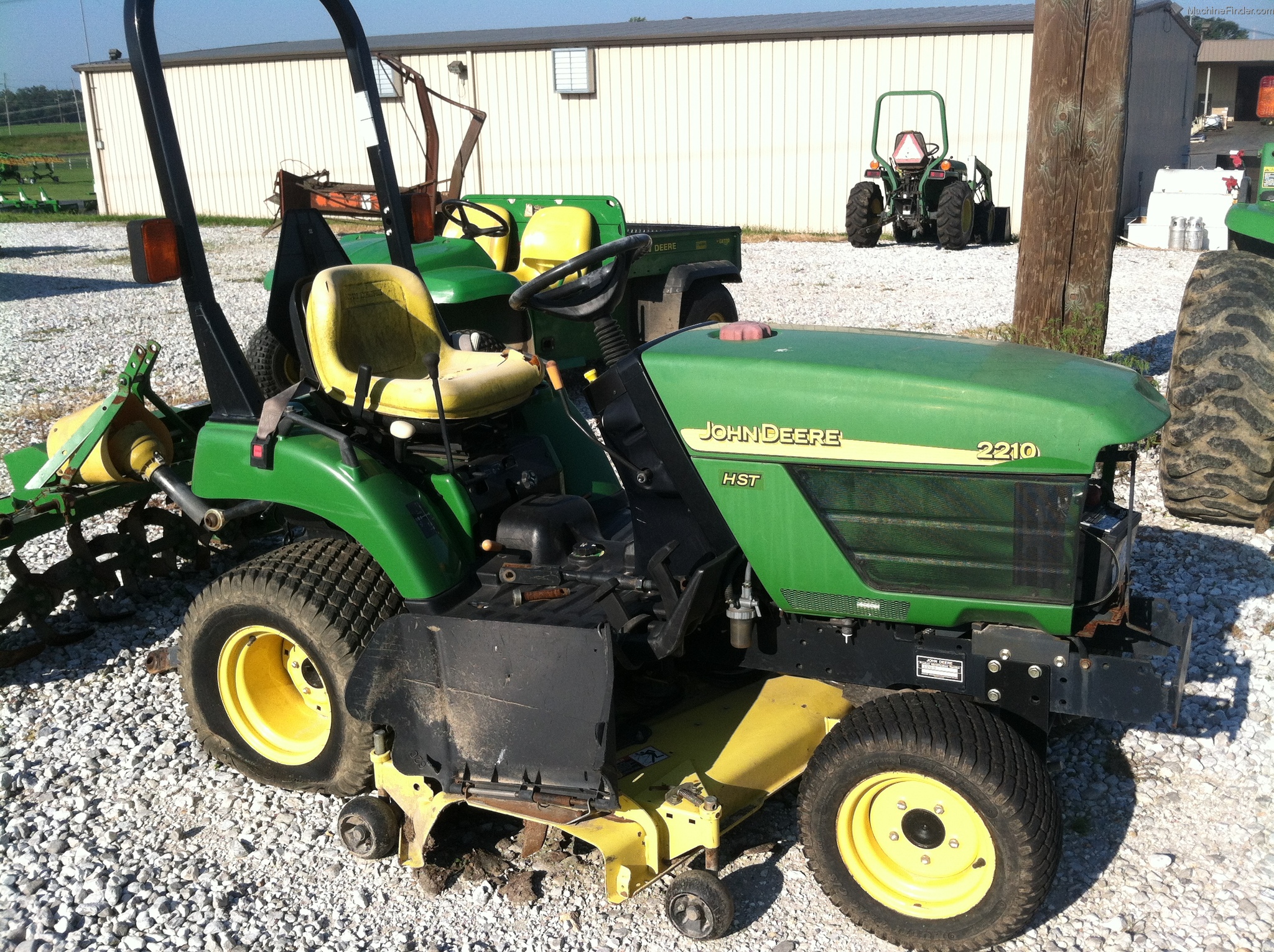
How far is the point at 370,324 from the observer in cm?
334

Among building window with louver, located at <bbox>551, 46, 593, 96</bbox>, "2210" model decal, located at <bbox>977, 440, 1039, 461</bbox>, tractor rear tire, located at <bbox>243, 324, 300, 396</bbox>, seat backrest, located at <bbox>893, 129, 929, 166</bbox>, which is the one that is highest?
building window with louver, located at <bbox>551, 46, 593, 96</bbox>

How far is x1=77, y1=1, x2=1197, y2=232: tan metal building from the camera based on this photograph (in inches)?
645

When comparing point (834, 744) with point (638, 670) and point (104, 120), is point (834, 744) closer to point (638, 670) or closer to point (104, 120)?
point (638, 670)

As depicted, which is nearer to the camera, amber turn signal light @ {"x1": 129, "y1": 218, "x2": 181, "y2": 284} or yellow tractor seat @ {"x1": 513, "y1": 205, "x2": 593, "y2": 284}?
amber turn signal light @ {"x1": 129, "y1": 218, "x2": 181, "y2": 284}

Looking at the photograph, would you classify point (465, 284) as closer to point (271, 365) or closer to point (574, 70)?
point (271, 365)

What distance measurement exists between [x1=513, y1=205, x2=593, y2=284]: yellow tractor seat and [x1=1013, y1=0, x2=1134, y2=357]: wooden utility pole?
8.14 feet

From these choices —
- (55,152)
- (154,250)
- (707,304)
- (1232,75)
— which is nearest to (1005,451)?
(154,250)

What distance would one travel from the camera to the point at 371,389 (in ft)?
10.2

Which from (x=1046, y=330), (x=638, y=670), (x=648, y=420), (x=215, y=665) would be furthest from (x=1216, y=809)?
(x=1046, y=330)

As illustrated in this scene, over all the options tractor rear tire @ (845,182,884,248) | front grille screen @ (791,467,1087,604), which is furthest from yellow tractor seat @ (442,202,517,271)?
tractor rear tire @ (845,182,884,248)

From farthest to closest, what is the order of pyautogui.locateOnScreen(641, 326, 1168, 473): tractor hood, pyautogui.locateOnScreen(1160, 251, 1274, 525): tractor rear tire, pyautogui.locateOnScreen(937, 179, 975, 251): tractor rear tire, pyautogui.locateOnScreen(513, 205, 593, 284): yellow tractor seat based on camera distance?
pyautogui.locateOnScreen(937, 179, 975, 251): tractor rear tire, pyautogui.locateOnScreen(513, 205, 593, 284): yellow tractor seat, pyautogui.locateOnScreen(1160, 251, 1274, 525): tractor rear tire, pyautogui.locateOnScreen(641, 326, 1168, 473): tractor hood

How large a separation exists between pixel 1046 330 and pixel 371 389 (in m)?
4.21

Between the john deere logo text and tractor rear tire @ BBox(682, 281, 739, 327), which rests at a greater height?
the john deere logo text

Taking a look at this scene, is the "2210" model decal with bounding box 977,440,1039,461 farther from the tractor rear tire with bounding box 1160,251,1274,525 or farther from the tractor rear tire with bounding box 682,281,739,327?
the tractor rear tire with bounding box 682,281,739,327
